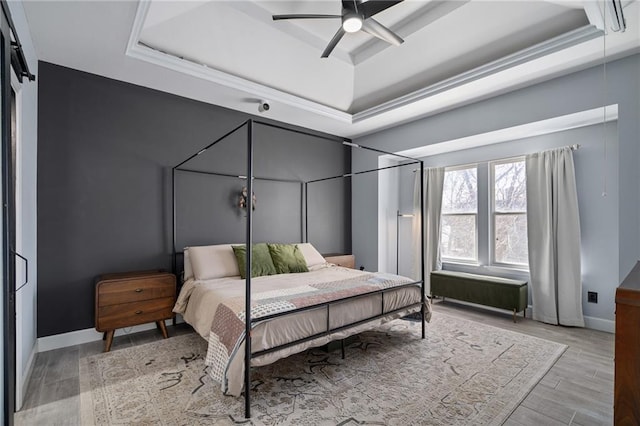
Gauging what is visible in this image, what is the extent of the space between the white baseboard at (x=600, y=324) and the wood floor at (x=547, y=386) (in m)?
0.09

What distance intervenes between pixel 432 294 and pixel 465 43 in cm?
339

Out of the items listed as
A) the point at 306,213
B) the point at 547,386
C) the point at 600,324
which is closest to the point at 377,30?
the point at 306,213

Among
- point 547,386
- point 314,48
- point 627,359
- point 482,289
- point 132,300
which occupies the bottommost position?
point 547,386

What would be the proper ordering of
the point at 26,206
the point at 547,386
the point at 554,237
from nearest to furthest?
the point at 547,386 < the point at 26,206 < the point at 554,237

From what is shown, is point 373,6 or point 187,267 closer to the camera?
point 373,6

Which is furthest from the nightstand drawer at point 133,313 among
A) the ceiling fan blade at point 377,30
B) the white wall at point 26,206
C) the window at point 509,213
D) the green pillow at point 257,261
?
the window at point 509,213

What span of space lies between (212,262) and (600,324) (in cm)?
442

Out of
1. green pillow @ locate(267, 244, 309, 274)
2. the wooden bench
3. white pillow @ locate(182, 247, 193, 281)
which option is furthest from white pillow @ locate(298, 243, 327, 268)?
the wooden bench

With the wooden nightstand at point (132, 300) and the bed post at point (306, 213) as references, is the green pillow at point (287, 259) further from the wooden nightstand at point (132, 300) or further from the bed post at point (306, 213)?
the wooden nightstand at point (132, 300)

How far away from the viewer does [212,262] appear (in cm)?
344

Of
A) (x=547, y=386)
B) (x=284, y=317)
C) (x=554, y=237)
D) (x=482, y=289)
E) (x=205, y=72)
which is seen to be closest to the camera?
(x=284, y=317)

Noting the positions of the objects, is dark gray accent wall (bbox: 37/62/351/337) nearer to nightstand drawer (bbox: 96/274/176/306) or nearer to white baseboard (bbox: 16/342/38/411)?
white baseboard (bbox: 16/342/38/411)

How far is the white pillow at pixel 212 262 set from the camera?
3.34m

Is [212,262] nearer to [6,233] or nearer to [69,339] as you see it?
[69,339]
